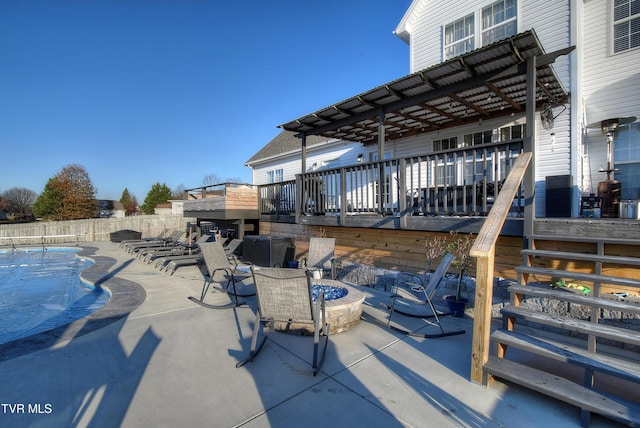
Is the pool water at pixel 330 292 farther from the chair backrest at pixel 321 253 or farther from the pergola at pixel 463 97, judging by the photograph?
the pergola at pixel 463 97

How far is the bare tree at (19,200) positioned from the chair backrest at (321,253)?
161ft

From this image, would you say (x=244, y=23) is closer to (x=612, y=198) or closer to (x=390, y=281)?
(x=390, y=281)

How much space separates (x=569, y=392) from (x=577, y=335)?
1930 mm

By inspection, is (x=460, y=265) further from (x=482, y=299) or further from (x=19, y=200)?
(x=19, y=200)

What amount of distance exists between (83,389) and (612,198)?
8.35 metres

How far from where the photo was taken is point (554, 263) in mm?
4105

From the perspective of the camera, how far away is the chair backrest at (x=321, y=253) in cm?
611

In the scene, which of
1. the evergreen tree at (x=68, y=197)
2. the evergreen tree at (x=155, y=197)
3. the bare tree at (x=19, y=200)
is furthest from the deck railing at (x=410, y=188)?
the bare tree at (x=19, y=200)

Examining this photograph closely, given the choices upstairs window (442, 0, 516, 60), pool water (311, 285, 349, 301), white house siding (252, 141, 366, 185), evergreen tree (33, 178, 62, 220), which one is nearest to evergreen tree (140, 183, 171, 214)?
evergreen tree (33, 178, 62, 220)

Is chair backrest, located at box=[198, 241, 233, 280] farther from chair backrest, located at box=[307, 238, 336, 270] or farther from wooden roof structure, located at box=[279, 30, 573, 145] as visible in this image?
wooden roof structure, located at box=[279, 30, 573, 145]

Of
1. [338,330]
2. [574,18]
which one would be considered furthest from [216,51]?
[338,330]

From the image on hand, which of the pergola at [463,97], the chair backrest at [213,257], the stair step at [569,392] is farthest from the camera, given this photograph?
the chair backrest at [213,257]

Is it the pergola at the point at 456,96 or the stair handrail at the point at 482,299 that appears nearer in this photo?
the stair handrail at the point at 482,299

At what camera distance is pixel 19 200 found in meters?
43.3
